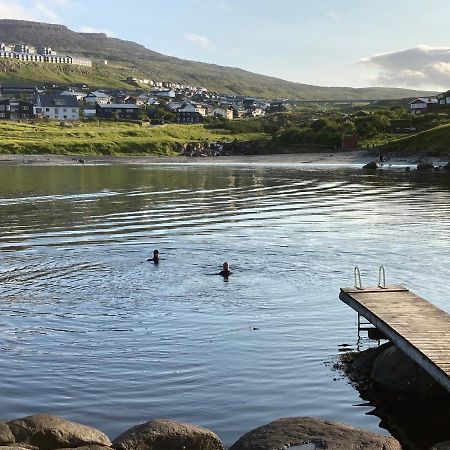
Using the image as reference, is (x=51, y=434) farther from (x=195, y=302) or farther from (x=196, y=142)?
(x=196, y=142)

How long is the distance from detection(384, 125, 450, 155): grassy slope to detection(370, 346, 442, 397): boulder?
117 metres

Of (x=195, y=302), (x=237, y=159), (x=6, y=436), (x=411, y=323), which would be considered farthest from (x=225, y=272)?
(x=237, y=159)

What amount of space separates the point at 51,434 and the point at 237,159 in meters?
146

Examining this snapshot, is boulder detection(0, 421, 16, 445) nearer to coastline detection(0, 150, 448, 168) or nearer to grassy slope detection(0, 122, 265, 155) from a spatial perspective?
coastline detection(0, 150, 448, 168)

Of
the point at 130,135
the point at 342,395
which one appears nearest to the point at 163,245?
the point at 342,395

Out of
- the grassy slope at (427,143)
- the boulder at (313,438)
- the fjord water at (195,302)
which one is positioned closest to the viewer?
the boulder at (313,438)

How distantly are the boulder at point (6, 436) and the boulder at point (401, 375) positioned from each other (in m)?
10.2

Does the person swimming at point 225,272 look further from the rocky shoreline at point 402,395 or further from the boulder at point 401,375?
the boulder at point 401,375

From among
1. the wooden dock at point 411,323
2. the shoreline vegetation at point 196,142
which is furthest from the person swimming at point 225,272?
the shoreline vegetation at point 196,142

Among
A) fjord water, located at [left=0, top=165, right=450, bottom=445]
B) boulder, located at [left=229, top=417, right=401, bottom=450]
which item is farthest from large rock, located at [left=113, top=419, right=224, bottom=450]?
fjord water, located at [left=0, top=165, right=450, bottom=445]

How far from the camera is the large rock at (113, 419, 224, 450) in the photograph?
13.0 metres

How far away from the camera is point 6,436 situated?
12.7m

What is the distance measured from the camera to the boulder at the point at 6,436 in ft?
41.3

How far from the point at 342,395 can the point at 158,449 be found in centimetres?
675
